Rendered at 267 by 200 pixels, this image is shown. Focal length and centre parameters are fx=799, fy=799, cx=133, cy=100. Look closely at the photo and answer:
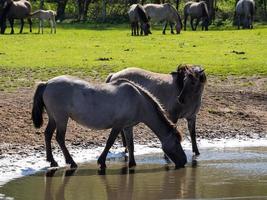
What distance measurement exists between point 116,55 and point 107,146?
12.8m

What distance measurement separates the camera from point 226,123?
658 inches

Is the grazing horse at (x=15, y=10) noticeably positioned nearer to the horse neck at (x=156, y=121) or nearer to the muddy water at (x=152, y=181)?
the muddy water at (x=152, y=181)

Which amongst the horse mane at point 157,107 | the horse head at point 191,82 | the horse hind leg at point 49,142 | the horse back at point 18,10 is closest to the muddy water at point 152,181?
the horse hind leg at point 49,142

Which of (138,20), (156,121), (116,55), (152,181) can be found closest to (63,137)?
(156,121)

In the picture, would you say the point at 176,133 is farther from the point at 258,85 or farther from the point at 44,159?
the point at 258,85

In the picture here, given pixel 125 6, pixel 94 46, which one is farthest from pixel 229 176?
pixel 125 6

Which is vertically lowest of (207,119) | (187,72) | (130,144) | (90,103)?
(207,119)

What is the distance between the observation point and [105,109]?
1266 centimetres

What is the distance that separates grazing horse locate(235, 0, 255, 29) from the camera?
43.9 metres

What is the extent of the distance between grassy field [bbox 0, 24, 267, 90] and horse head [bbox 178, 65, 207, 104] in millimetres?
6029

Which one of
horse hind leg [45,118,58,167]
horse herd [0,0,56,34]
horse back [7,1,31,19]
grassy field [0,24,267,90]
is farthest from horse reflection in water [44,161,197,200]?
horse back [7,1,31,19]

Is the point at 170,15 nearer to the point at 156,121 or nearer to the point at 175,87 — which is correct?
the point at 175,87

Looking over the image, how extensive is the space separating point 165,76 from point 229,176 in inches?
105

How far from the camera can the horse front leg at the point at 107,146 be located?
12656 millimetres
